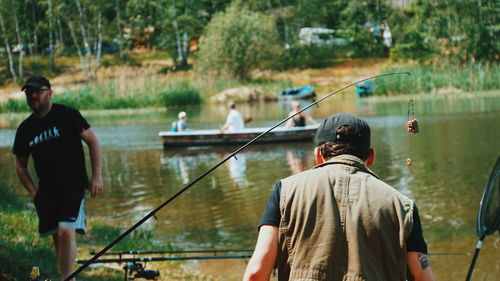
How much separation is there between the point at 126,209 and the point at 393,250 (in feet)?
29.2

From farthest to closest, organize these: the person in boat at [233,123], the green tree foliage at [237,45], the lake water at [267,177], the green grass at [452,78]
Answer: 1. the green tree foliage at [237,45]
2. the person in boat at [233,123]
3. the green grass at [452,78]
4. the lake water at [267,177]

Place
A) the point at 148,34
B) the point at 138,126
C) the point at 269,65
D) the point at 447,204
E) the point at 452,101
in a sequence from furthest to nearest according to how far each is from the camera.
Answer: the point at 148,34, the point at 269,65, the point at 138,126, the point at 452,101, the point at 447,204

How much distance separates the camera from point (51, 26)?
1938 inches

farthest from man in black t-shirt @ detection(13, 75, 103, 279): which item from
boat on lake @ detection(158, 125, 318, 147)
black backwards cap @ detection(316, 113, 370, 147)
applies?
boat on lake @ detection(158, 125, 318, 147)

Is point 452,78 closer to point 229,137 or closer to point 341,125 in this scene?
point 229,137

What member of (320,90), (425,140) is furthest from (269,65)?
(425,140)

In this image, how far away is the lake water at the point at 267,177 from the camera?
8367 millimetres

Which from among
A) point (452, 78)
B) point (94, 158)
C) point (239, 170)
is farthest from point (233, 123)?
point (94, 158)

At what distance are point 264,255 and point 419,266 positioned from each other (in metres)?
0.50

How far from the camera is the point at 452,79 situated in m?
21.9

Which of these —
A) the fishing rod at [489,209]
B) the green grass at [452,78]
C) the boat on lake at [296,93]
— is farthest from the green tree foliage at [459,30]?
the fishing rod at [489,209]

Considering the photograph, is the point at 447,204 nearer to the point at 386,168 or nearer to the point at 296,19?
the point at 386,168

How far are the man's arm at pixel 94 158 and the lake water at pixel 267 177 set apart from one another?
215cm

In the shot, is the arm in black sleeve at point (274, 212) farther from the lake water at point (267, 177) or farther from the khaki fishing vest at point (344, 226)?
the lake water at point (267, 177)
